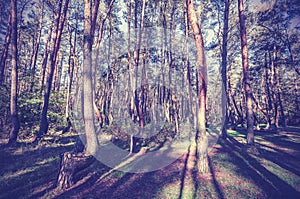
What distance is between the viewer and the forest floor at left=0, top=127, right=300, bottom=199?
595cm

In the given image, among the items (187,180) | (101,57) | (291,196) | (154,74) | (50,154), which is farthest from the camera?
(154,74)

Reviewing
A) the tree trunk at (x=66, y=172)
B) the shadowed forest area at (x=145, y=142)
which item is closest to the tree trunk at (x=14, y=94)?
the shadowed forest area at (x=145, y=142)

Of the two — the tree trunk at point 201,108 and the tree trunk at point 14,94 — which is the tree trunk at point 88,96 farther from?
the tree trunk at point 14,94

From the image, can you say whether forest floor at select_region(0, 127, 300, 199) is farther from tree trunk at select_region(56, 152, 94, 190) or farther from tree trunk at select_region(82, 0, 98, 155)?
tree trunk at select_region(82, 0, 98, 155)

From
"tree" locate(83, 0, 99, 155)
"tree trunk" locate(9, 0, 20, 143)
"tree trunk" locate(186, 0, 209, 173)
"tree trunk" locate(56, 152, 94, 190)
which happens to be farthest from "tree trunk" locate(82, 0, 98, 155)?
"tree trunk" locate(9, 0, 20, 143)

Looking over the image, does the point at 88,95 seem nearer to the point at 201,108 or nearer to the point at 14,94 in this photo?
the point at 201,108

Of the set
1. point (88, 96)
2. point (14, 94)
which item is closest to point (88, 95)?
point (88, 96)

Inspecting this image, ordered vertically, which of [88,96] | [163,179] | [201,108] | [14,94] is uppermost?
[14,94]

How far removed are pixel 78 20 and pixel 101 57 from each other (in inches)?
335

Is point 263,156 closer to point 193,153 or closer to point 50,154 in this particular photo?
point 193,153

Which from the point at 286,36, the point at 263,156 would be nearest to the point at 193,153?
the point at 263,156

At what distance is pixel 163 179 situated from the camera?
288 inches

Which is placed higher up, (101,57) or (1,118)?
(101,57)

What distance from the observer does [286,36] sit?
68.7 ft
